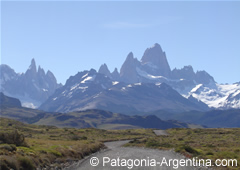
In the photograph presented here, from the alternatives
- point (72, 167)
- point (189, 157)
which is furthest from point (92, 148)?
point (72, 167)

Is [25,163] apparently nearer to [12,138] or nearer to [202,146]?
[12,138]

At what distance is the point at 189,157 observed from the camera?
57281 mm

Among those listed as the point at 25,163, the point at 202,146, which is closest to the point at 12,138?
the point at 25,163

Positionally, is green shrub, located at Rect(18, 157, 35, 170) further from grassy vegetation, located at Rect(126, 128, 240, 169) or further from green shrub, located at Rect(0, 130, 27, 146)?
grassy vegetation, located at Rect(126, 128, 240, 169)

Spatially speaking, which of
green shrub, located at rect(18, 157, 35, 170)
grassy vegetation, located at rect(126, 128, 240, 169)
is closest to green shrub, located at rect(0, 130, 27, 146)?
green shrub, located at rect(18, 157, 35, 170)

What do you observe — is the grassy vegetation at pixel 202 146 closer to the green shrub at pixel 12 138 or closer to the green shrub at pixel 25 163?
the green shrub at pixel 12 138

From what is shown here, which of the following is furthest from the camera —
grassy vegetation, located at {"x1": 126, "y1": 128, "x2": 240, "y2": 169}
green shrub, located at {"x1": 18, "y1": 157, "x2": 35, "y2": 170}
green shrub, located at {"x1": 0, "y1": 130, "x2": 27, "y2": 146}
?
grassy vegetation, located at {"x1": 126, "y1": 128, "x2": 240, "y2": 169}

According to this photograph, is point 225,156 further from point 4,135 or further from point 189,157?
point 4,135

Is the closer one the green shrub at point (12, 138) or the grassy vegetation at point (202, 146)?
the green shrub at point (12, 138)

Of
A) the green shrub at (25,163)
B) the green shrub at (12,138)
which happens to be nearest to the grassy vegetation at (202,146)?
the green shrub at (12,138)

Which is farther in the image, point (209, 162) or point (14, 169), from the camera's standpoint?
point (209, 162)

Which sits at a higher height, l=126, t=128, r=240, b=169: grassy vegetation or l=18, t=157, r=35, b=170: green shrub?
l=18, t=157, r=35, b=170: green shrub

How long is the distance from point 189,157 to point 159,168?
1624cm

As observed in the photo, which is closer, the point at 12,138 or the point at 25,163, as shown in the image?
the point at 25,163
